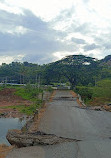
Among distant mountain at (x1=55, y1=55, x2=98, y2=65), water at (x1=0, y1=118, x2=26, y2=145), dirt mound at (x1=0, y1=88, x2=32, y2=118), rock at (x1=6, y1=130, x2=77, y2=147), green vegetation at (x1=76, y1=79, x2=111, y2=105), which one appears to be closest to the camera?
rock at (x1=6, y1=130, x2=77, y2=147)

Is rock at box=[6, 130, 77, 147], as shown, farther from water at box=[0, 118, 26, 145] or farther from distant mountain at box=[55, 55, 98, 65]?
distant mountain at box=[55, 55, 98, 65]

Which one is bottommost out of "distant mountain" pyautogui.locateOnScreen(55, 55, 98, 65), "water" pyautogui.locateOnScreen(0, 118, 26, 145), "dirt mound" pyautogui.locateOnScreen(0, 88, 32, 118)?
"water" pyautogui.locateOnScreen(0, 118, 26, 145)

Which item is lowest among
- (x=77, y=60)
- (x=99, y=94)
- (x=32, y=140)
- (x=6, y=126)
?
(x=6, y=126)

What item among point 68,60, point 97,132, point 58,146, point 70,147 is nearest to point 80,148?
point 70,147

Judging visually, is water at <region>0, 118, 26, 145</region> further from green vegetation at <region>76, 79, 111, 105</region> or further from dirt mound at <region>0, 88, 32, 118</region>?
green vegetation at <region>76, 79, 111, 105</region>

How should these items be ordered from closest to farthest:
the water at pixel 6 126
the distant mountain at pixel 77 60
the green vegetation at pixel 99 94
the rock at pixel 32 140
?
the rock at pixel 32 140
the water at pixel 6 126
the green vegetation at pixel 99 94
the distant mountain at pixel 77 60

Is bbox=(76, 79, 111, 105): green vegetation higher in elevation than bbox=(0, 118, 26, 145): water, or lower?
higher

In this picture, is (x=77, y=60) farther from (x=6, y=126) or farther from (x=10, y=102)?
(x=6, y=126)

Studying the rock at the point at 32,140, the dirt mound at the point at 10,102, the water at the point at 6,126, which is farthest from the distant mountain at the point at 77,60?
the rock at the point at 32,140

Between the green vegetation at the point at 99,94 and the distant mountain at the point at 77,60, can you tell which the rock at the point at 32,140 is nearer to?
the green vegetation at the point at 99,94

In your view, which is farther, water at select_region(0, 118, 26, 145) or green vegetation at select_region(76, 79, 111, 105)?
green vegetation at select_region(76, 79, 111, 105)

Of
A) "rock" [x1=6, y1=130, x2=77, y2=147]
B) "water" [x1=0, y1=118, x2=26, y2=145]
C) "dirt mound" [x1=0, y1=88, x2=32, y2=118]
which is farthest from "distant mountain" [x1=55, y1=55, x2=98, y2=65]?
"rock" [x1=6, y1=130, x2=77, y2=147]

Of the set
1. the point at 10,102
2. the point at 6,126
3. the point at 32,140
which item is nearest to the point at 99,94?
the point at 10,102

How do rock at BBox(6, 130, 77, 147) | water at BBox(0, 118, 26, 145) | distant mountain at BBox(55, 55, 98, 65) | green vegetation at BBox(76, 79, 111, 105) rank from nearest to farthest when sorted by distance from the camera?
rock at BBox(6, 130, 77, 147), water at BBox(0, 118, 26, 145), green vegetation at BBox(76, 79, 111, 105), distant mountain at BBox(55, 55, 98, 65)
